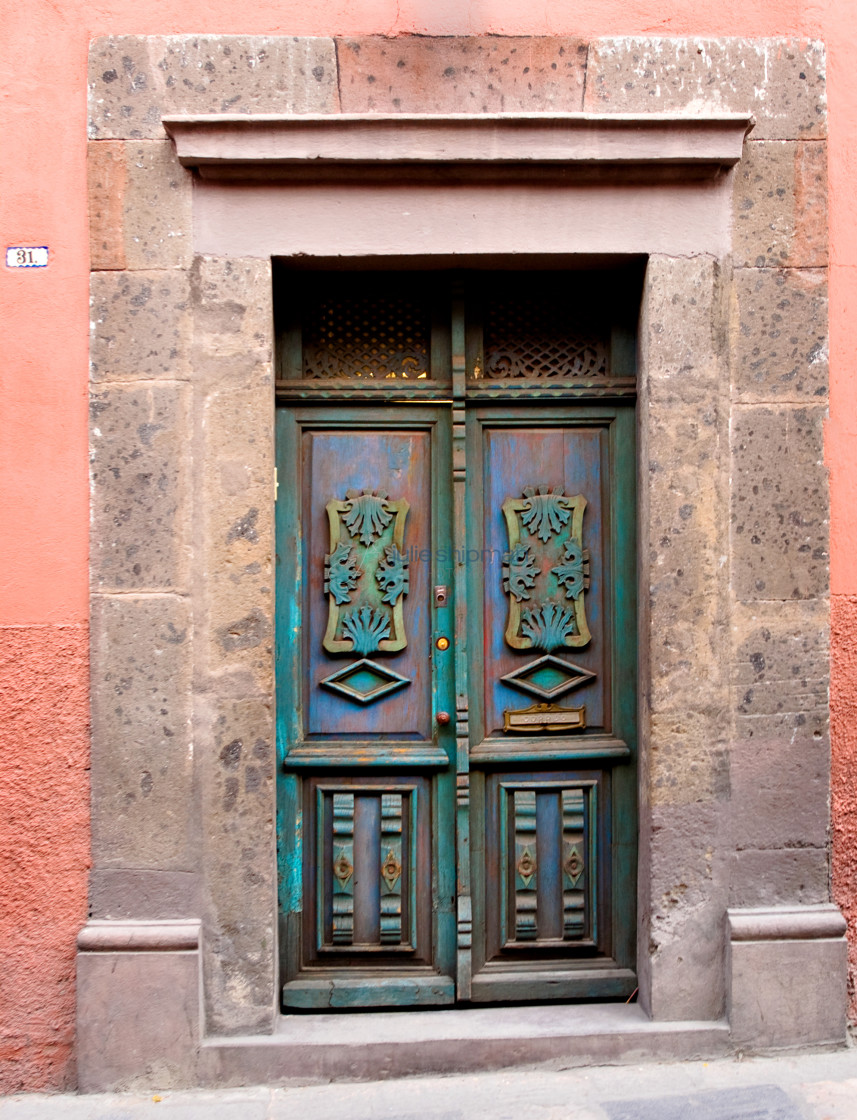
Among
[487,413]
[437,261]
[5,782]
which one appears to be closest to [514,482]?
[487,413]

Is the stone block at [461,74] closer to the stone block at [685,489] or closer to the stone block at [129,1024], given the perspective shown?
the stone block at [685,489]

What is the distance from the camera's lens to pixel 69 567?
10.7 ft

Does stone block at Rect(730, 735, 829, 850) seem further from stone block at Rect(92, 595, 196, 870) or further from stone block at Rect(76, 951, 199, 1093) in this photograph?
stone block at Rect(76, 951, 199, 1093)

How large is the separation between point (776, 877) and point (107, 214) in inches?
139

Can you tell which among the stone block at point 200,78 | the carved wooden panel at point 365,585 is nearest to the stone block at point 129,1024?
the carved wooden panel at point 365,585

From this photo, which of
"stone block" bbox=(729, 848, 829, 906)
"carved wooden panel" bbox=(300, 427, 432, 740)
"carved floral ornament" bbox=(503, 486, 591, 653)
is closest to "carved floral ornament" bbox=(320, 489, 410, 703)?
"carved wooden panel" bbox=(300, 427, 432, 740)

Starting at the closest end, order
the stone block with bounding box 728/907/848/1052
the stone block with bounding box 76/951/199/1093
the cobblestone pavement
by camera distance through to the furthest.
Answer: the cobblestone pavement → the stone block with bounding box 76/951/199/1093 → the stone block with bounding box 728/907/848/1052

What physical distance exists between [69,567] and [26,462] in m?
0.42

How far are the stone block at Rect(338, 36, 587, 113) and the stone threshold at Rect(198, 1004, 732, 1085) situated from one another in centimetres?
343

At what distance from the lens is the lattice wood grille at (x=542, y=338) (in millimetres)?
3604

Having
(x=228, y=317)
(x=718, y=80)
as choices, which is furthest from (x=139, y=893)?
(x=718, y=80)

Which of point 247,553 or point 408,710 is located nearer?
point 247,553

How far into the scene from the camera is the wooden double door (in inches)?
138

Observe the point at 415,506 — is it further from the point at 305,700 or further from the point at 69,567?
the point at 69,567
